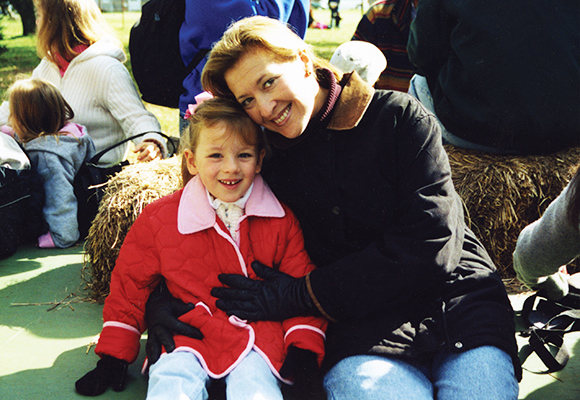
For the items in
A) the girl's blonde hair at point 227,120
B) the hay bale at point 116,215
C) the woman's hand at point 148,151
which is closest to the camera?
the girl's blonde hair at point 227,120

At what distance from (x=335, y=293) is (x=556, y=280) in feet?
3.04

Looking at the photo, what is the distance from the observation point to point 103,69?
13.1 ft

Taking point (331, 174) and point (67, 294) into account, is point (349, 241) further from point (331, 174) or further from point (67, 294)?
point (67, 294)

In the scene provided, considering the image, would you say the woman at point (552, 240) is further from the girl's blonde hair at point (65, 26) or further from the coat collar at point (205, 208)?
the girl's blonde hair at point (65, 26)

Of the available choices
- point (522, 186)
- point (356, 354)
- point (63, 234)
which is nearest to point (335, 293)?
point (356, 354)

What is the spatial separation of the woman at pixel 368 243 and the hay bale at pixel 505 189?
1.03 metres

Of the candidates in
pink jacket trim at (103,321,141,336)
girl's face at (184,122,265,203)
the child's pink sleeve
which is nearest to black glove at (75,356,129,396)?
pink jacket trim at (103,321,141,336)

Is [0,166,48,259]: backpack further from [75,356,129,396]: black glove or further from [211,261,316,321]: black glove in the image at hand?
[211,261,316,321]: black glove

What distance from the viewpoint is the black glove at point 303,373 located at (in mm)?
2021

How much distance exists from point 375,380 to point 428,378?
0.83 feet

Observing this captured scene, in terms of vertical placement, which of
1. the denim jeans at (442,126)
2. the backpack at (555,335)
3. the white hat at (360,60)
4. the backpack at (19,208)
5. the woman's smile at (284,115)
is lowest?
the backpack at (19,208)

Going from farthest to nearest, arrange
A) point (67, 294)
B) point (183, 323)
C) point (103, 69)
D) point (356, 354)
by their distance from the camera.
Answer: point (103, 69) → point (67, 294) → point (183, 323) → point (356, 354)

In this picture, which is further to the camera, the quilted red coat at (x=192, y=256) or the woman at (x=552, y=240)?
the quilted red coat at (x=192, y=256)

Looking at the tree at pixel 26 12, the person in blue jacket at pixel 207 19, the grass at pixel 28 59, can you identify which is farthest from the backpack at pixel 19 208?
the tree at pixel 26 12
